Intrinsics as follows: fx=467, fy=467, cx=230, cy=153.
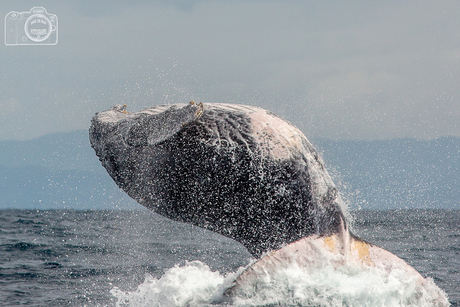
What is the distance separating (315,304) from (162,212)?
9.28ft

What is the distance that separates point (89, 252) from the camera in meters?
17.8

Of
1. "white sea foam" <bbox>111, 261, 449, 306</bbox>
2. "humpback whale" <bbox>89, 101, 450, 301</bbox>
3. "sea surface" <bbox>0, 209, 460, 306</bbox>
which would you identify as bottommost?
"sea surface" <bbox>0, 209, 460, 306</bbox>

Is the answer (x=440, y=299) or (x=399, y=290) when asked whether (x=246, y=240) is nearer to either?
(x=399, y=290)

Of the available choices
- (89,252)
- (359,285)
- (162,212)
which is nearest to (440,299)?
(359,285)

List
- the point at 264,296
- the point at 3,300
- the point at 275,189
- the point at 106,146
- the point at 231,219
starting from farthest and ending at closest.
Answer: the point at 3,300 → the point at 106,146 → the point at 231,219 → the point at 275,189 → the point at 264,296

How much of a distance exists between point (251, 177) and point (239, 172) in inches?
6.7

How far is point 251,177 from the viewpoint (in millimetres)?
6086

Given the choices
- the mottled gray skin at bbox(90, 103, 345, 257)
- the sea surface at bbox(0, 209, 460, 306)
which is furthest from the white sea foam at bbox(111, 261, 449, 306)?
the mottled gray skin at bbox(90, 103, 345, 257)

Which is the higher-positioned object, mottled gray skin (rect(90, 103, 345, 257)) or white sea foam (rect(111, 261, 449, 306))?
mottled gray skin (rect(90, 103, 345, 257))

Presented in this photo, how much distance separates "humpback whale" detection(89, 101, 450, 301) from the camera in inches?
230

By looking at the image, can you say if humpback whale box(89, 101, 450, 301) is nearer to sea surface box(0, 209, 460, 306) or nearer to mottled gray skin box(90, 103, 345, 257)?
mottled gray skin box(90, 103, 345, 257)

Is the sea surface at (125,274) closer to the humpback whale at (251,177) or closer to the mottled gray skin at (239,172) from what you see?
the humpback whale at (251,177)

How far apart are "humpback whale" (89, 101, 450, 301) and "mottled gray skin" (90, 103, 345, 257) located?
13 millimetres

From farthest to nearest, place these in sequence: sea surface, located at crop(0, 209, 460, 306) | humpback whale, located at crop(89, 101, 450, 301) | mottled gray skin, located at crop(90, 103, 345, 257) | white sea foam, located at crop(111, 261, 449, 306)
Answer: sea surface, located at crop(0, 209, 460, 306), mottled gray skin, located at crop(90, 103, 345, 257), humpback whale, located at crop(89, 101, 450, 301), white sea foam, located at crop(111, 261, 449, 306)
